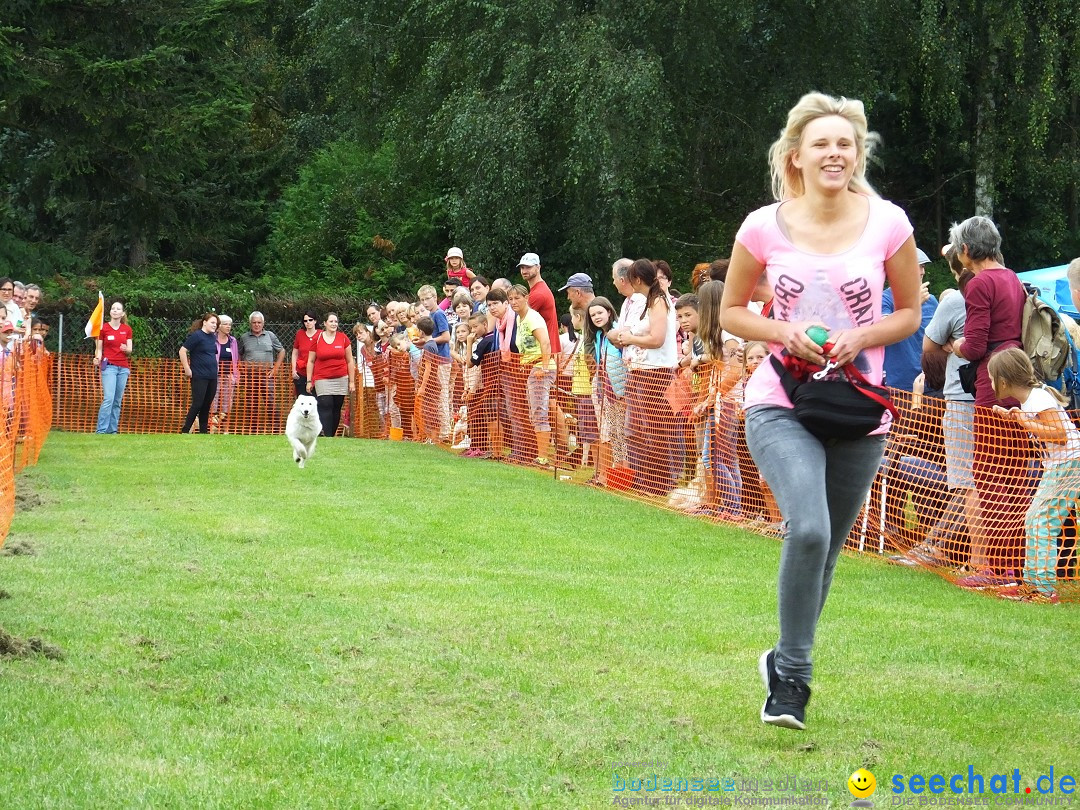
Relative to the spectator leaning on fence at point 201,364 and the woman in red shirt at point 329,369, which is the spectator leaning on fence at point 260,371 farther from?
the woman in red shirt at point 329,369

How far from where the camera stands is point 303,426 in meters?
14.0

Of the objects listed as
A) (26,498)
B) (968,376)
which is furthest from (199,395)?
(968,376)

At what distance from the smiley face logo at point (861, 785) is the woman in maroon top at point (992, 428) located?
4513 millimetres

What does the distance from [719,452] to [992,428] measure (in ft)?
9.47

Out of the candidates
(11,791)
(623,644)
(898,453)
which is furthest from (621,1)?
(11,791)

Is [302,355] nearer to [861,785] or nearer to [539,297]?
[539,297]

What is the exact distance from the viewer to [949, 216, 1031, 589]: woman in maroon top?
8219 millimetres

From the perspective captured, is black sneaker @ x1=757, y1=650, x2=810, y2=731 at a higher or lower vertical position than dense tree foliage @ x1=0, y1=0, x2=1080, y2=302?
lower

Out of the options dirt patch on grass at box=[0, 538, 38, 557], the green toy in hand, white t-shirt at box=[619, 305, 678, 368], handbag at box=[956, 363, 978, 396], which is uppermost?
white t-shirt at box=[619, 305, 678, 368]

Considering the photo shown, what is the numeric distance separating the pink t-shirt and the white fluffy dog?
9.89m

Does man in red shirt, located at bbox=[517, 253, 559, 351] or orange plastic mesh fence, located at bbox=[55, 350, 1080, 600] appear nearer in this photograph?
orange plastic mesh fence, located at bbox=[55, 350, 1080, 600]

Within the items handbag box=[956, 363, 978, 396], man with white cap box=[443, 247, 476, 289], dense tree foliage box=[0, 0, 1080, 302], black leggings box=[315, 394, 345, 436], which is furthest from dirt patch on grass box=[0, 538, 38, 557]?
dense tree foliage box=[0, 0, 1080, 302]

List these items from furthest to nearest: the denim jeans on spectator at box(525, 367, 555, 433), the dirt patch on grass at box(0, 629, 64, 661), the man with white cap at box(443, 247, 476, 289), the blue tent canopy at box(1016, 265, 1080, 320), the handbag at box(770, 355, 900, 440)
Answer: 1. the man with white cap at box(443, 247, 476, 289)
2. the blue tent canopy at box(1016, 265, 1080, 320)
3. the denim jeans on spectator at box(525, 367, 555, 433)
4. the dirt patch on grass at box(0, 629, 64, 661)
5. the handbag at box(770, 355, 900, 440)

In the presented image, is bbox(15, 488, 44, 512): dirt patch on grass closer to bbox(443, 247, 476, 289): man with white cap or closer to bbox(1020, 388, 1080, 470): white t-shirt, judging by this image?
bbox(1020, 388, 1080, 470): white t-shirt
